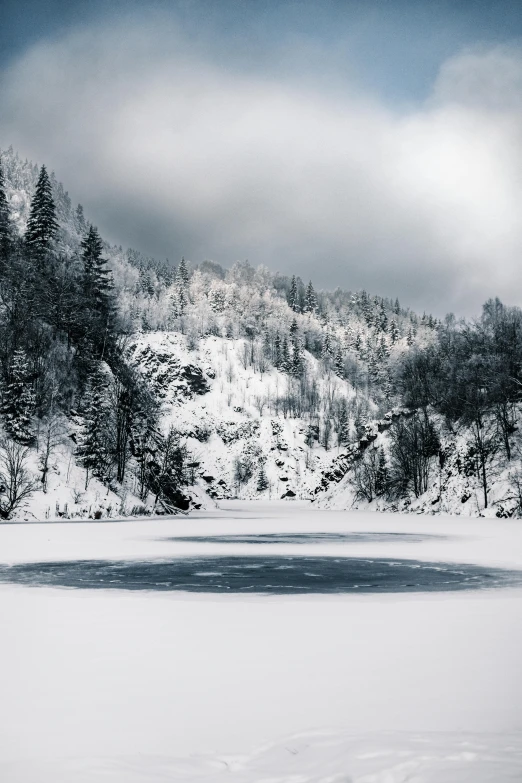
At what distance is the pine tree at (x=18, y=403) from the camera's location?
5947cm

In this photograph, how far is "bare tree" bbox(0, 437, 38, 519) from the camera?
2026 inches

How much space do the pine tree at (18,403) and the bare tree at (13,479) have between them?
1385 millimetres

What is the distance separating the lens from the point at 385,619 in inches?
456

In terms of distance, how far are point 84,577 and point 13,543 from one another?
12.9 m

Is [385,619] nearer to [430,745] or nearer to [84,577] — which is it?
[430,745]

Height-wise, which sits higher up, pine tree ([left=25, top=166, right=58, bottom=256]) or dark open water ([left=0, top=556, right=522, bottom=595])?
pine tree ([left=25, top=166, right=58, bottom=256])

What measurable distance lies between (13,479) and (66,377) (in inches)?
896

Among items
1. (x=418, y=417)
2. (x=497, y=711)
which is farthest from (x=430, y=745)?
(x=418, y=417)

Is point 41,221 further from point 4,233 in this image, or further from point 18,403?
point 18,403

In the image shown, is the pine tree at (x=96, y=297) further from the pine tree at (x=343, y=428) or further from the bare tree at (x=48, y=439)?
the pine tree at (x=343, y=428)

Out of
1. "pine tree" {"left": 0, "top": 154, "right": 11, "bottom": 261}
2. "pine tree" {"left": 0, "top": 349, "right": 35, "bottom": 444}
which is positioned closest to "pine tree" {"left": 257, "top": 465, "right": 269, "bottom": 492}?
"pine tree" {"left": 0, "top": 154, "right": 11, "bottom": 261}

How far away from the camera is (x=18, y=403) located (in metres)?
60.3

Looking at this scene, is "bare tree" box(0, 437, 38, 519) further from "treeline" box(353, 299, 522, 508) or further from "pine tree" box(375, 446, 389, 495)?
"pine tree" box(375, 446, 389, 495)

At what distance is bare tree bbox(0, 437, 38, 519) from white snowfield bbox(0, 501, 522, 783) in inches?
1588
